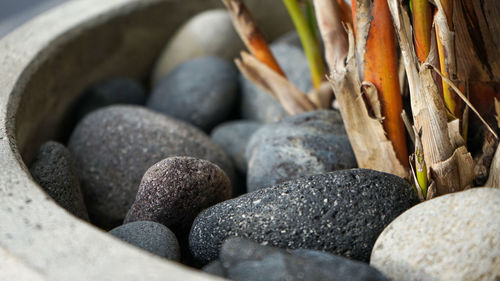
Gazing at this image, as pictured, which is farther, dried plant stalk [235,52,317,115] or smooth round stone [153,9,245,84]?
smooth round stone [153,9,245,84]

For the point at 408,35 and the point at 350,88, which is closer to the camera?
the point at 408,35

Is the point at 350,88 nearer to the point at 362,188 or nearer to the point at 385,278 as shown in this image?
the point at 362,188

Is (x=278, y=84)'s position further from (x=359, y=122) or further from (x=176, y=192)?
(x=176, y=192)

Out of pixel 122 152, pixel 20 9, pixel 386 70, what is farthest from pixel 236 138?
pixel 20 9

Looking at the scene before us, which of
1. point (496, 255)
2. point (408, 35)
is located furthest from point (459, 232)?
point (408, 35)

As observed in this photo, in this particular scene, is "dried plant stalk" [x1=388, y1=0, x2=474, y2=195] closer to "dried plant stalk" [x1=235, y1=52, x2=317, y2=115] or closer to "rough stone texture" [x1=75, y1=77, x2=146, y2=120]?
"dried plant stalk" [x1=235, y1=52, x2=317, y2=115]

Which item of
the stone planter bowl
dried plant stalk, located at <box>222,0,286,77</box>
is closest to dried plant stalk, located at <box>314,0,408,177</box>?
dried plant stalk, located at <box>222,0,286,77</box>
